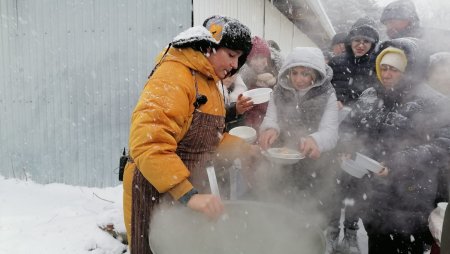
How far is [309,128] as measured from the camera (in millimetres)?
3781

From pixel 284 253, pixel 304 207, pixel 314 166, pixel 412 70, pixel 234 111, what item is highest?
pixel 412 70

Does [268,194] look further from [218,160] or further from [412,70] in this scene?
[412,70]

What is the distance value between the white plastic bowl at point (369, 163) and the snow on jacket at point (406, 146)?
0.34 metres

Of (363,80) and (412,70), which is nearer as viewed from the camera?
(412,70)

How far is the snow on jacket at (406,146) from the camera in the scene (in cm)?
319

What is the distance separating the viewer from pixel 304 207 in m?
3.70

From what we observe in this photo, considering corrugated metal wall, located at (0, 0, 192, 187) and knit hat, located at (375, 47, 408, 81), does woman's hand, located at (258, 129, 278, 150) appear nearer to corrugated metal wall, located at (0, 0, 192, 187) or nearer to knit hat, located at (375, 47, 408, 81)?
knit hat, located at (375, 47, 408, 81)

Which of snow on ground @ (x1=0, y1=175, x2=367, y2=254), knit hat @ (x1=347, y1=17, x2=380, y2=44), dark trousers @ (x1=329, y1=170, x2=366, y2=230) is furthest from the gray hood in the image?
snow on ground @ (x1=0, y1=175, x2=367, y2=254)

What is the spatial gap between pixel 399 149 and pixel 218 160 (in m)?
1.81

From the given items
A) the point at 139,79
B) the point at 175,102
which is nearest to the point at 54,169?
the point at 139,79

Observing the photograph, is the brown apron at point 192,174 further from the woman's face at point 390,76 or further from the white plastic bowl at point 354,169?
the woman's face at point 390,76

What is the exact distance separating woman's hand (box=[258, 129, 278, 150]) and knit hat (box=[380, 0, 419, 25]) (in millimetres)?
2807

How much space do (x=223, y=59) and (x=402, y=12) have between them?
376 cm

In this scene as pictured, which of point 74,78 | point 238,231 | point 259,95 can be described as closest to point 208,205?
point 238,231
